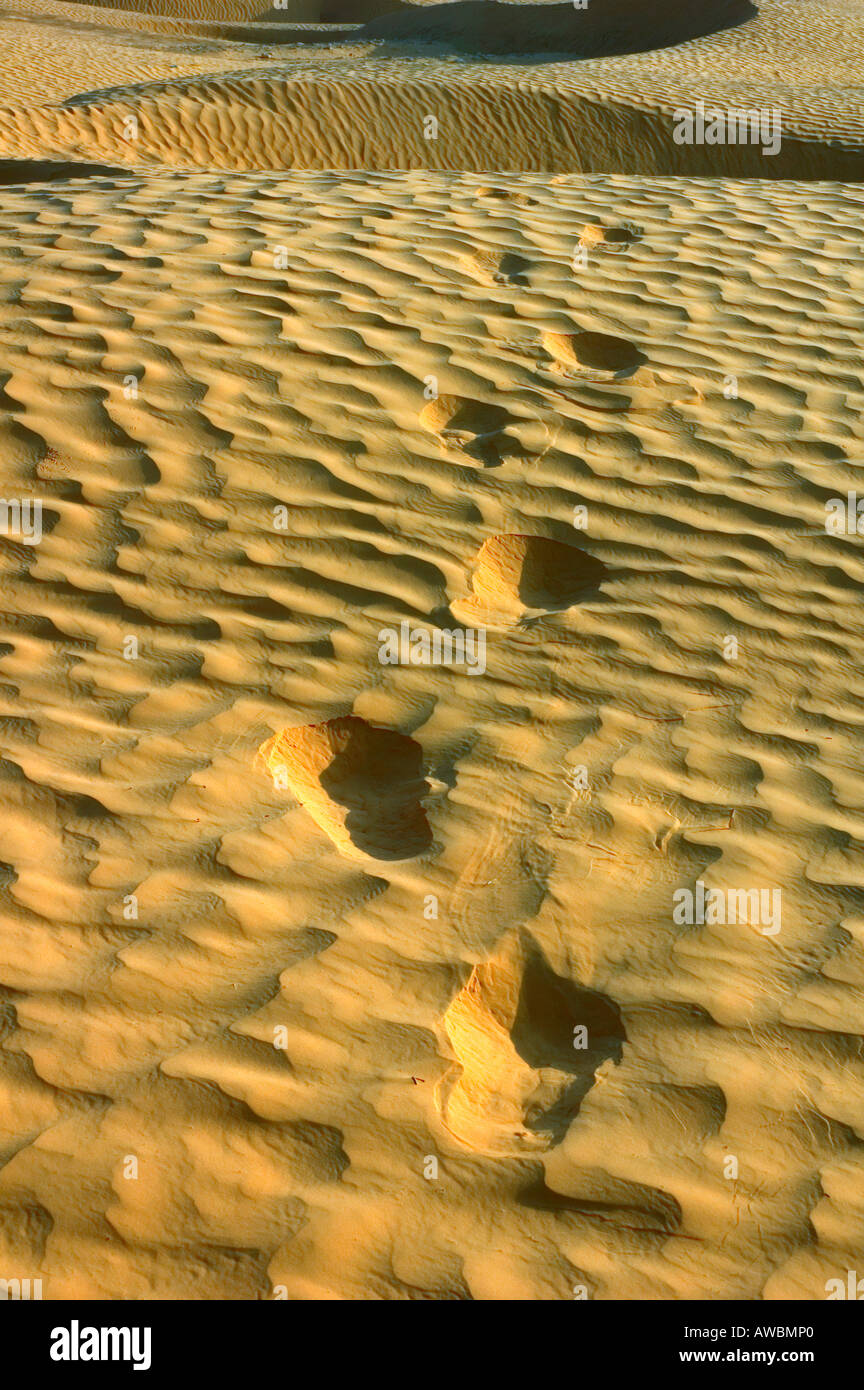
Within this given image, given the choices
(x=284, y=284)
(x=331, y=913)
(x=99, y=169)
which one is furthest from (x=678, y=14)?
(x=331, y=913)

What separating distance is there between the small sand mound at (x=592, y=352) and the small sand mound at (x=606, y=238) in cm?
117

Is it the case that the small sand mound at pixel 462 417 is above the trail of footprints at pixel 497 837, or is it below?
above

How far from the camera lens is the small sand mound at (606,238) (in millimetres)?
5750

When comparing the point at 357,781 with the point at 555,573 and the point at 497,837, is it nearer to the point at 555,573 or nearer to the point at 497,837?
the point at 497,837

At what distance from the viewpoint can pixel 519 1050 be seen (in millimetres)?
2426

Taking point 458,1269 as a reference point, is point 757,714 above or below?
above

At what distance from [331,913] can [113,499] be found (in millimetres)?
1730

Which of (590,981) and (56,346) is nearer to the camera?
(590,981)

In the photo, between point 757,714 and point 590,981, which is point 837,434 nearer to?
point 757,714

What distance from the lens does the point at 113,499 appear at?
367 cm

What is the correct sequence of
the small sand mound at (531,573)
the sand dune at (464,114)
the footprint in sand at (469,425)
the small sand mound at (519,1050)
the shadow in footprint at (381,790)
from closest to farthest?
1. the small sand mound at (519,1050)
2. the shadow in footprint at (381,790)
3. the small sand mound at (531,573)
4. the footprint in sand at (469,425)
5. the sand dune at (464,114)

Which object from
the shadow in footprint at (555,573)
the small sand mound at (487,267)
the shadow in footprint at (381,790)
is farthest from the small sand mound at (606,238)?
the shadow in footprint at (381,790)

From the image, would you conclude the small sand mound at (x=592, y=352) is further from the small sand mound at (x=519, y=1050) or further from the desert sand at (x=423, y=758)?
the small sand mound at (x=519, y=1050)

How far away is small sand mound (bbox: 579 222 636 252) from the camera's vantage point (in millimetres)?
5750
